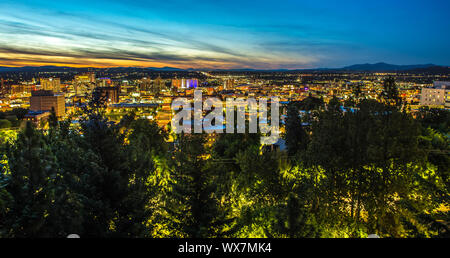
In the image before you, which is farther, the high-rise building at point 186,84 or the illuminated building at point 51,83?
the high-rise building at point 186,84

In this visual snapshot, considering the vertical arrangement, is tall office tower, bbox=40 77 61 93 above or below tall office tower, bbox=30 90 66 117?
above

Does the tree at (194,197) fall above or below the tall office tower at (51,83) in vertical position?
below

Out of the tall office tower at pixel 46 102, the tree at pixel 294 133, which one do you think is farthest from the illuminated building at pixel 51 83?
the tree at pixel 294 133

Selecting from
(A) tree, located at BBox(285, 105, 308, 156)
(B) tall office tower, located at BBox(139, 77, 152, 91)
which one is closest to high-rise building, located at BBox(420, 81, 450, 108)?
(A) tree, located at BBox(285, 105, 308, 156)

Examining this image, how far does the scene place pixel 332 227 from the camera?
7867 millimetres

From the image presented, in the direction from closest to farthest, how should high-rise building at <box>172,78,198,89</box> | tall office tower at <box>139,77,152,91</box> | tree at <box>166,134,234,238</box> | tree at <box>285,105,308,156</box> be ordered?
1. tree at <box>166,134,234,238</box>
2. tree at <box>285,105,308,156</box>
3. tall office tower at <box>139,77,152,91</box>
4. high-rise building at <box>172,78,198,89</box>

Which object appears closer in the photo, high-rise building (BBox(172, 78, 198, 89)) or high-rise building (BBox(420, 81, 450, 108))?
high-rise building (BBox(420, 81, 450, 108))

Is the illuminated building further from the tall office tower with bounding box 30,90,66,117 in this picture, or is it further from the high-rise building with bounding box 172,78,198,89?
the tall office tower with bounding box 30,90,66,117

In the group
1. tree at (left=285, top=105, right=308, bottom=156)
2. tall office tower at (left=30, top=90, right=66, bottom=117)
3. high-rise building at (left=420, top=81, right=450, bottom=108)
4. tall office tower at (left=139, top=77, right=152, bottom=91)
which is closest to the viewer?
tree at (left=285, top=105, right=308, bottom=156)

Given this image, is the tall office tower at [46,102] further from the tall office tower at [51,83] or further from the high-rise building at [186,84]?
the high-rise building at [186,84]

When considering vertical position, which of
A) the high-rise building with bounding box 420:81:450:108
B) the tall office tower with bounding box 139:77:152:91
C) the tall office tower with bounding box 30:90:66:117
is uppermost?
the tall office tower with bounding box 139:77:152:91

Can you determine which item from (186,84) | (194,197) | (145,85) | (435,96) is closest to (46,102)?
(145,85)
